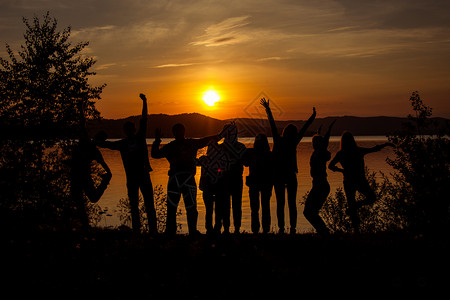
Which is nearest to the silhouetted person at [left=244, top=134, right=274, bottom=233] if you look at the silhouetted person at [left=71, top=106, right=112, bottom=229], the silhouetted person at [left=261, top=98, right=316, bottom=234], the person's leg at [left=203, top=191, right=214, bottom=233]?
the silhouetted person at [left=261, top=98, right=316, bottom=234]

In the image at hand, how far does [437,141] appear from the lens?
20.9m

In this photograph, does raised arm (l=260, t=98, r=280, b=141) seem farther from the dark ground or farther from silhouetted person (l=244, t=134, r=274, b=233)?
the dark ground

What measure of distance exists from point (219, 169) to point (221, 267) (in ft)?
9.90

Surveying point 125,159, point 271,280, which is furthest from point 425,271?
point 125,159

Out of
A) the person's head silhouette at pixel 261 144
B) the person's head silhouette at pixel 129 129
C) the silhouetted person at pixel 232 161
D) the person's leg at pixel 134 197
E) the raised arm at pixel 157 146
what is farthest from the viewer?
the person's head silhouette at pixel 261 144

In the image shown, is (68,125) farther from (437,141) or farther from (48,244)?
(437,141)

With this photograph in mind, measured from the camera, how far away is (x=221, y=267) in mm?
8242

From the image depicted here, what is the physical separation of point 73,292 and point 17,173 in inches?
331

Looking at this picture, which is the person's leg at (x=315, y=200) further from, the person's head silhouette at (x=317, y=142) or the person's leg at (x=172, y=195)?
the person's leg at (x=172, y=195)

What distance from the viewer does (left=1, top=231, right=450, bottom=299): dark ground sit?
23.9 ft

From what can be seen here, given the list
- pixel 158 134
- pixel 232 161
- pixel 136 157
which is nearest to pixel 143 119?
pixel 158 134

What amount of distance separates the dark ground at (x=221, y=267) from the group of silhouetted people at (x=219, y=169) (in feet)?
3.47

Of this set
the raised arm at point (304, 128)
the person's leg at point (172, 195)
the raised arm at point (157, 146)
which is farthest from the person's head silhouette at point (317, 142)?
the raised arm at point (157, 146)

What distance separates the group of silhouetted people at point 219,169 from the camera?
1045 cm
